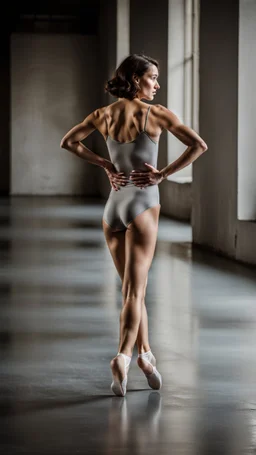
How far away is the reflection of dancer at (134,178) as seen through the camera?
17.0 feet

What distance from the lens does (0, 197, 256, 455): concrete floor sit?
14.6 ft

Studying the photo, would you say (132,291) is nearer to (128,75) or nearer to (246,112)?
(128,75)

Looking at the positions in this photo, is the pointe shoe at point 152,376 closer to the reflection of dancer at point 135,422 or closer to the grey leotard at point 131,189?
the reflection of dancer at point 135,422

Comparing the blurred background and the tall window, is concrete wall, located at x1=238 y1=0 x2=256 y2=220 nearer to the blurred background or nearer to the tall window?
the blurred background

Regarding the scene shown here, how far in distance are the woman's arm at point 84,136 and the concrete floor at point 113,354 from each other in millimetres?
1181

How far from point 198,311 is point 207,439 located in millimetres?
3515

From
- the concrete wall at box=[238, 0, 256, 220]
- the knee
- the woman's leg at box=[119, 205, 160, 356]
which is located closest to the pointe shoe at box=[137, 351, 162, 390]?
the woman's leg at box=[119, 205, 160, 356]

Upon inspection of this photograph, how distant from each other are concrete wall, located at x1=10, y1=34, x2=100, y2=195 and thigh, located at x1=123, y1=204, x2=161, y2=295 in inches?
778

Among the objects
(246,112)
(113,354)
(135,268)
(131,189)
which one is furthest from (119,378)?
(246,112)

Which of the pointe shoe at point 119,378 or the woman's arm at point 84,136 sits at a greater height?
the woman's arm at point 84,136

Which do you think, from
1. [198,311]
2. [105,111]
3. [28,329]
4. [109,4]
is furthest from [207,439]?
[109,4]

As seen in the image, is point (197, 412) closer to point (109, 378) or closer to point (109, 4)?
point (109, 378)

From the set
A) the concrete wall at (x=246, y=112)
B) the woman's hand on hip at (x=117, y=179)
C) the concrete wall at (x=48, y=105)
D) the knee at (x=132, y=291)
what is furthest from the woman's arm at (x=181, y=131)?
the concrete wall at (x=48, y=105)

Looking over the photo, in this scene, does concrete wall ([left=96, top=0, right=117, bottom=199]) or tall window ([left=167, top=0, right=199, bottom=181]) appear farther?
concrete wall ([left=96, top=0, right=117, bottom=199])
